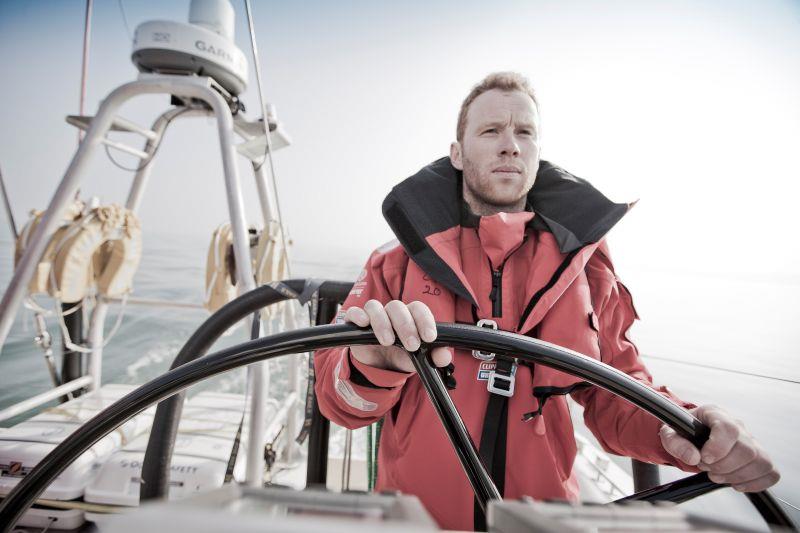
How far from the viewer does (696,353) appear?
296 cm

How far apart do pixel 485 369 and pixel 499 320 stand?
12cm

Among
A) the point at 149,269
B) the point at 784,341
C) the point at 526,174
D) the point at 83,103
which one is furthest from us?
the point at 149,269

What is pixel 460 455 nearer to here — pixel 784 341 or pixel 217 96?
pixel 217 96

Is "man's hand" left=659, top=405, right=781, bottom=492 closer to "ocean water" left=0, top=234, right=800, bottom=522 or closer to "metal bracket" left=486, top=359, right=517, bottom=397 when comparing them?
"metal bracket" left=486, top=359, right=517, bottom=397

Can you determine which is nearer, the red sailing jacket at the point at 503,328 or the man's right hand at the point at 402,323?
the man's right hand at the point at 402,323

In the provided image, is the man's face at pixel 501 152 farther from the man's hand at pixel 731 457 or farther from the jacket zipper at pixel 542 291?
the man's hand at pixel 731 457

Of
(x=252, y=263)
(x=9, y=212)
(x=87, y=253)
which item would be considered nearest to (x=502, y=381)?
(x=252, y=263)

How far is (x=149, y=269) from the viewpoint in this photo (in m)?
8.55

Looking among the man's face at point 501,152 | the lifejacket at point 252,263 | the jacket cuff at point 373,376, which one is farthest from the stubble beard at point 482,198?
the lifejacket at point 252,263

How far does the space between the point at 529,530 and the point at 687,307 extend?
231 inches

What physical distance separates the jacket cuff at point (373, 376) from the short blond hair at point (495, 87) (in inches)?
33.4

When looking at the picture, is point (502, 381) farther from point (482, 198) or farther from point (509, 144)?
point (509, 144)

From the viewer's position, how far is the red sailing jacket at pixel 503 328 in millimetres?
760

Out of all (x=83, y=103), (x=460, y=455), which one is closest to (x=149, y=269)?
(x=83, y=103)
